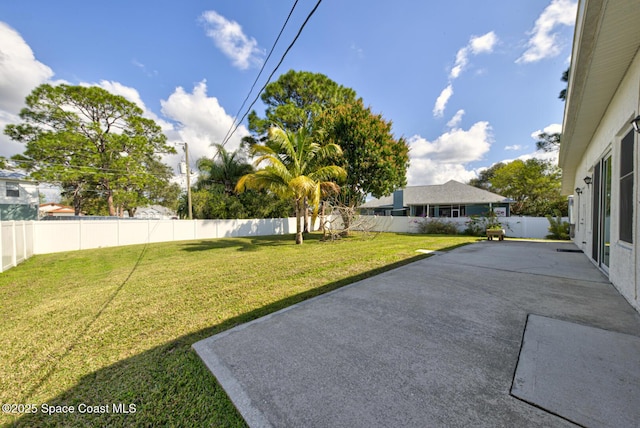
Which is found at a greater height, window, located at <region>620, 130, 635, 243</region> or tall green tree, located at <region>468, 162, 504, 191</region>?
tall green tree, located at <region>468, 162, 504, 191</region>

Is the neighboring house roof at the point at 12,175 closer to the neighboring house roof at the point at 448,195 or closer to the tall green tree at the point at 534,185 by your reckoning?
the neighboring house roof at the point at 448,195

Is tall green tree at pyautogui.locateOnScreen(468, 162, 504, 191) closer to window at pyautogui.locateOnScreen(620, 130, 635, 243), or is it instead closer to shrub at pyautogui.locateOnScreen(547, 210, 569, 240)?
→ shrub at pyautogui.locateOnScreen(547, 210, 569, 240)

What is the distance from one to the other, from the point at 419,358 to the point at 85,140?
24.4 meters

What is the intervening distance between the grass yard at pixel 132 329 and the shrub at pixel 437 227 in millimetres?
12094

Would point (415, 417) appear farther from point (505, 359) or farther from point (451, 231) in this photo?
point (451, 231)

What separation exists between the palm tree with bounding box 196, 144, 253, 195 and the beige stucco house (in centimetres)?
1742

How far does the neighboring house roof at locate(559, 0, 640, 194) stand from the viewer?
2.88 m

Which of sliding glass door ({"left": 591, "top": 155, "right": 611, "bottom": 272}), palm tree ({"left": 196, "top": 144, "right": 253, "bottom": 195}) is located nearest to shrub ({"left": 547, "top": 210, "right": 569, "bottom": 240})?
sliding glass door ({"left": 591, "top": 155, "right": 611, "bottom": 272})

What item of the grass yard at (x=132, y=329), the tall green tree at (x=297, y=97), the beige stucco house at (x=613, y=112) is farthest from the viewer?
the tall green tree at (x=297, y=97)

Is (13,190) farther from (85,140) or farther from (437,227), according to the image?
(437,227)

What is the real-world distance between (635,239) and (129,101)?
1041 inches

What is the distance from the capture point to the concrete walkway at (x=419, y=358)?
162 cm

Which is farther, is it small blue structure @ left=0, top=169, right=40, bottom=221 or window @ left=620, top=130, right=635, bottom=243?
small blue structure @ left=0, top=169, right=40, bottom=221

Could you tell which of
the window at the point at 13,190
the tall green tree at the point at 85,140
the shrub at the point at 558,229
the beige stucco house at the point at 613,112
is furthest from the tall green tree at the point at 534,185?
the window at the point at 13,190
